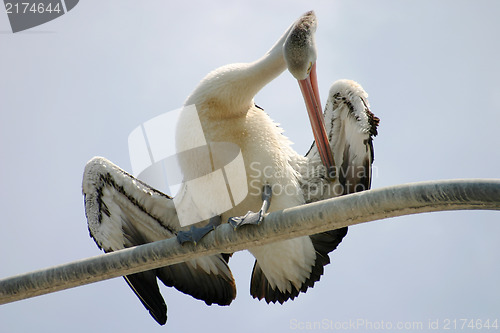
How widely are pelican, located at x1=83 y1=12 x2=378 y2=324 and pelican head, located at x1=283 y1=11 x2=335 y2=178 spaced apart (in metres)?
0.01

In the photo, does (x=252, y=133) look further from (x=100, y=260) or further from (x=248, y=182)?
(x=100, y=260)

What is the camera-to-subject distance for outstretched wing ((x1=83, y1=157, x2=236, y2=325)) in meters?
8.70

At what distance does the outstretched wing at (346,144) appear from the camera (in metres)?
8.30

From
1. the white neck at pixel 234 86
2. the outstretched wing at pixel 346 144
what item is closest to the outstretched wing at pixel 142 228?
the white neck at pixel 234 86

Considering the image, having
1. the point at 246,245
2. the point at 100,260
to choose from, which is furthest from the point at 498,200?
the point at 100,260

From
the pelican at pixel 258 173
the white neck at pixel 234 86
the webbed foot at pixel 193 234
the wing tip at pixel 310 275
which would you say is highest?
the white neck at pixel 234 86

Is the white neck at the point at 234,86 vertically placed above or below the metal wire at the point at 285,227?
above

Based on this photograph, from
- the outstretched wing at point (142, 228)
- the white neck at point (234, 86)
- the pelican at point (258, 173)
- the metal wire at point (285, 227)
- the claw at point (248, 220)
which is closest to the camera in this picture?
the metal wire at point (285, 227)

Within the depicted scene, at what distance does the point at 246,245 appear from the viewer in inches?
265

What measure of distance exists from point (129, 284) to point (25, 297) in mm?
2304

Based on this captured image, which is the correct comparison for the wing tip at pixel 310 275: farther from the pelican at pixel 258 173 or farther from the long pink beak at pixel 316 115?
the long pink beak at pixel 316 115

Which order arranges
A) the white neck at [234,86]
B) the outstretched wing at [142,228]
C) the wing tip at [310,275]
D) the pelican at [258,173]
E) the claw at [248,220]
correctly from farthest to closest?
the wing tip at [310,275], the outstretched wing at [142,228], the white neck at [234,86], the pelican at [258,173], the claw at [248,220]

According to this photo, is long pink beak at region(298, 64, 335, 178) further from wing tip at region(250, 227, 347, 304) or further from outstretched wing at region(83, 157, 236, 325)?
outstretched wing at region(83, 157, 236, 325)

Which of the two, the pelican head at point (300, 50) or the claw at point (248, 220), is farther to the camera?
the pelican head at point (300, 50)
